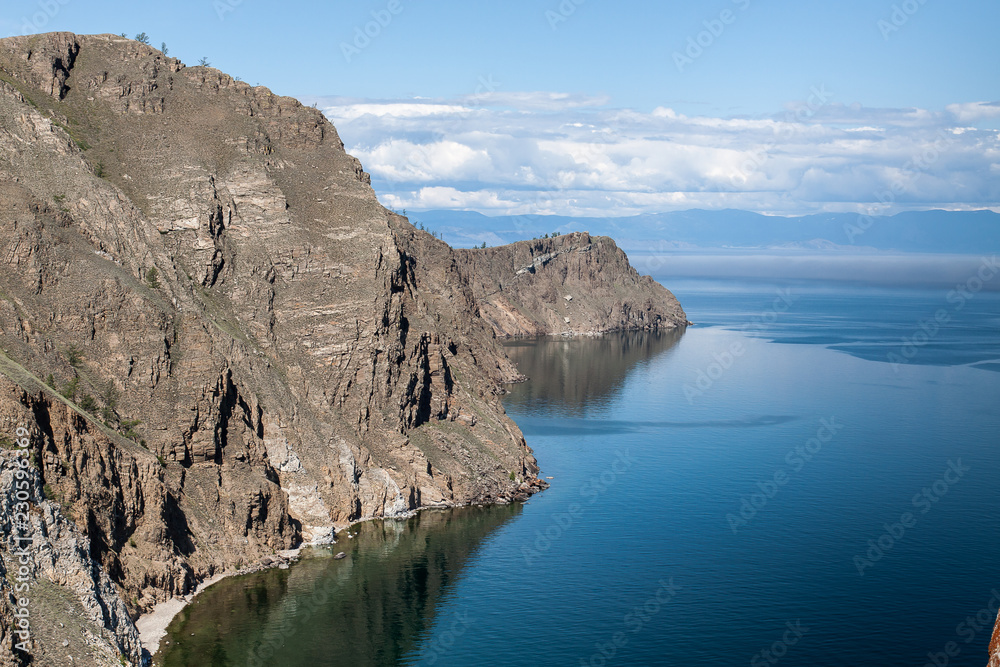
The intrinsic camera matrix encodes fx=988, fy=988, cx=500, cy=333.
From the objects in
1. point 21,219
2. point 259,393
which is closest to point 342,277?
point 259,393

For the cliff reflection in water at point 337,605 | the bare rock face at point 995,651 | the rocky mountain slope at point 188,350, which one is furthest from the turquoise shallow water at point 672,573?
the bare rock face at point 995,651

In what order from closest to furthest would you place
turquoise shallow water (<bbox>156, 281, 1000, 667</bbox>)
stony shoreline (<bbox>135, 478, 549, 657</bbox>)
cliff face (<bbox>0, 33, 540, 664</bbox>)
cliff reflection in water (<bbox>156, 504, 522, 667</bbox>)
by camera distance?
stony shoreline (<bbox>135, 478, 549, 657</bbox>), cliff reflection in water (<bbox>156, 504, 522, 667</bbox>), turquoise shallow water (<bbox>156, 281, 1000, 667</bbox>), cliff face (<bbox>0, 33, 540, 664</bbox>)

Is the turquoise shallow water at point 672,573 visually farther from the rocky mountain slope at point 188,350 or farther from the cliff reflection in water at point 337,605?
the rocky mountain slope at point 188,350

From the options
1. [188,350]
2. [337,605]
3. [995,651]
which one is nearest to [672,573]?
[337,605]

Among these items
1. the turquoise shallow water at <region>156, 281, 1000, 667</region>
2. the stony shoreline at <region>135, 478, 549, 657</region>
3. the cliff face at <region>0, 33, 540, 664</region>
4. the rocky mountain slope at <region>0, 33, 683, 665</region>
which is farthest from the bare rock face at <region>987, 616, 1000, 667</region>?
the stony shoreline at <region>135, 478, 549, 657</region>

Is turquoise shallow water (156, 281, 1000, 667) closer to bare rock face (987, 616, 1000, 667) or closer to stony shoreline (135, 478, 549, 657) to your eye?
stony shoreline (135, 478, 549, 657)

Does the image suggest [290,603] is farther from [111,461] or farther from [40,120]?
[40,120]
